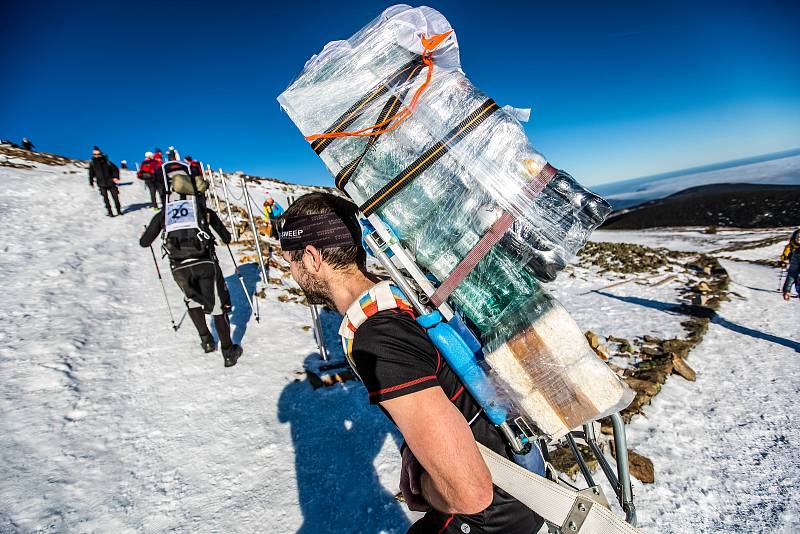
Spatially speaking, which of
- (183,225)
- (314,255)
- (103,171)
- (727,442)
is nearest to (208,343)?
(183,225)

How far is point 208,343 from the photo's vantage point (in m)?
6.21

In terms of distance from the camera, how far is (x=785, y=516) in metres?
3.60

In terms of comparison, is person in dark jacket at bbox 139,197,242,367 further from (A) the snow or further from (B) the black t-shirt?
(B) the black t-shirt

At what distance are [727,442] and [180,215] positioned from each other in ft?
29.5

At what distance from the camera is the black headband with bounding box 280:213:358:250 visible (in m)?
2.01

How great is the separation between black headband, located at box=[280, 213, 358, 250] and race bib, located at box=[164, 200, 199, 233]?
4.46m

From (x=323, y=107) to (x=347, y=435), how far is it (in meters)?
4.21

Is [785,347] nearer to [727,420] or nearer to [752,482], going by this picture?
[727,420]

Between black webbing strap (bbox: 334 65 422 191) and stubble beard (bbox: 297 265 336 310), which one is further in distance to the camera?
stubble beard (bbox: 297 265 336 310)

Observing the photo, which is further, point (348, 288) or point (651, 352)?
point (651, 352)

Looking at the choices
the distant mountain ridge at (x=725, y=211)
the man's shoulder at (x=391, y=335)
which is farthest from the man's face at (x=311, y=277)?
the distant mountain ridge at (x=725, y=211)

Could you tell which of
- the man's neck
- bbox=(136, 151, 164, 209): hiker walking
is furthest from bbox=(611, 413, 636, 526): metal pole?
bbox=(136, 151, 164, 209): hiker walking

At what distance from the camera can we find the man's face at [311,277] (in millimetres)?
2051

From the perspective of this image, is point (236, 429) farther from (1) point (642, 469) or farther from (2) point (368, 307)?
(1) point (642, 469)
